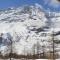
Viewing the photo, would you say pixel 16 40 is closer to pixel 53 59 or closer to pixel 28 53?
pixel 28 53

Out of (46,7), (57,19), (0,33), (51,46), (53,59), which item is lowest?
(53,59)

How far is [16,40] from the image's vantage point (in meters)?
3.10

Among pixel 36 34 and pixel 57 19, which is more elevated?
pixel 57 19

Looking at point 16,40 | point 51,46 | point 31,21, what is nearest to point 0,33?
point 16,40

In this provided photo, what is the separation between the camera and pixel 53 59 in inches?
120

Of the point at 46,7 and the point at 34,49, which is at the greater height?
the point at 46,7

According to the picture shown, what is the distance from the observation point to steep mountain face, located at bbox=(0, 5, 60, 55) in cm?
305

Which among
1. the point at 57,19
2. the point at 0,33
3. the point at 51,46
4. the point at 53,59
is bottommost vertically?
the point at 53,59

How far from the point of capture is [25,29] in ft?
10.2

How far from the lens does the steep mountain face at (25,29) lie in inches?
120

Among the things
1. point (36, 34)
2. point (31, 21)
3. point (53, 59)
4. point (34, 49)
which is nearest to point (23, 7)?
point (31, 21)

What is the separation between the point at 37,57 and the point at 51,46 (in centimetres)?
27

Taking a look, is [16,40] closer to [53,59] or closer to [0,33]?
[0,33]

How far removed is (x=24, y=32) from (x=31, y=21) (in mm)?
199
